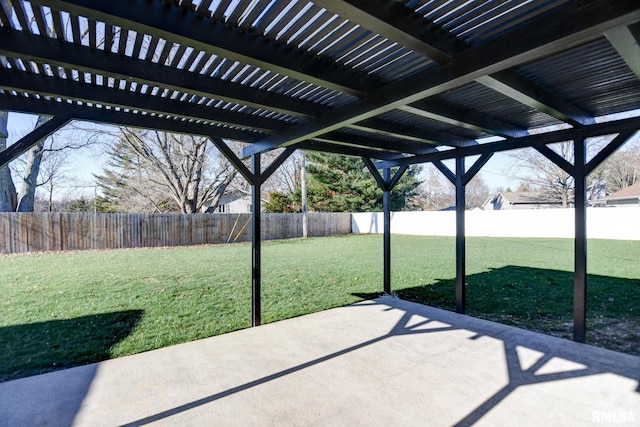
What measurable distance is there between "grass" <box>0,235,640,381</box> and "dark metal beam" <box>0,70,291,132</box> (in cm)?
232

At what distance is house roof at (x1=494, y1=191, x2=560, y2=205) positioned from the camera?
74.7ft

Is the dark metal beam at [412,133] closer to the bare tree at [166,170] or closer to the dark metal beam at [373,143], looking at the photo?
the dark metal beam at [373,143]

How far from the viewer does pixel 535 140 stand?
3785 mm

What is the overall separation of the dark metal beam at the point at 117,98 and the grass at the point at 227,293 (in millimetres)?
2323

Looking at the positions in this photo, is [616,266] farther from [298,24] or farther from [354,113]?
[298,24]

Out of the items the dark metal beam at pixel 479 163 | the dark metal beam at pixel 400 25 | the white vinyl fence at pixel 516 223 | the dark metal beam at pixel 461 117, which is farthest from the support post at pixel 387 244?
the white vinyl fence at pixel 516 223

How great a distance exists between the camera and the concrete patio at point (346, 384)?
2168 millimetres

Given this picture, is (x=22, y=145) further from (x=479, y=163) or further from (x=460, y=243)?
(x=460, y=243)

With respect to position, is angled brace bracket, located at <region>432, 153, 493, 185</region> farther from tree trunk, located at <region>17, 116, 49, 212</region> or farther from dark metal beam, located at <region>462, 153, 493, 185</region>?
tree trunk, located at <region>17, 116, 49, 212</region>

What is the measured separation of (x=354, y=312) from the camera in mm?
4504

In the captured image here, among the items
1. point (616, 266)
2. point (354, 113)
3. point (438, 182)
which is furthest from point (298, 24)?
point (438, 182)

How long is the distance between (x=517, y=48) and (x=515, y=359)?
260cm

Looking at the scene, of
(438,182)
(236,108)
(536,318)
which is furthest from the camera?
(438,182)

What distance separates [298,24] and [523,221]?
15.6 m
